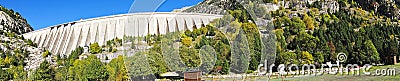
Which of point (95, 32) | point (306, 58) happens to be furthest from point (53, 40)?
point (306, 58)

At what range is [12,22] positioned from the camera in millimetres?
29000

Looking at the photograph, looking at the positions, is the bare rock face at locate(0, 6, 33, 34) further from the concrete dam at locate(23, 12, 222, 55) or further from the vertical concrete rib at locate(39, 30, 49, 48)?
the vertical concrete rib at locate(39, 30, 49, 48)

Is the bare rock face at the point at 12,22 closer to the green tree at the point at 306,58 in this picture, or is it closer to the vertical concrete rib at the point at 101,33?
the vertical concrete rib at the point at 101,33

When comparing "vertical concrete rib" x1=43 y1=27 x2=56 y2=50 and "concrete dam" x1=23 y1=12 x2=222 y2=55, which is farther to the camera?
"vertical concrete rib" x1=43 y1=27 x2=56 y2=50

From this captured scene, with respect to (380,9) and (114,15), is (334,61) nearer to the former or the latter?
(114,15)

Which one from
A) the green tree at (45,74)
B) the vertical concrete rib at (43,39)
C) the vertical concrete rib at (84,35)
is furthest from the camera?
the vertical concrete rib at (43,39)

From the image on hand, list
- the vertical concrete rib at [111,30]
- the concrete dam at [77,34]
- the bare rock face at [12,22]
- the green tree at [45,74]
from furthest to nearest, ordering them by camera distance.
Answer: the bare rock face at [12,22]
the concrete dam at [77,34]
the vertical concrete rib at [111,30]
the green tree at [45,74]

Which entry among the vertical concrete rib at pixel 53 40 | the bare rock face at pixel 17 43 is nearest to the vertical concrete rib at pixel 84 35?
the vertical concrete rib at pixel 53 40

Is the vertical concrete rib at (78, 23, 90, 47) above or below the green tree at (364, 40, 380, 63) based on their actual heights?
above

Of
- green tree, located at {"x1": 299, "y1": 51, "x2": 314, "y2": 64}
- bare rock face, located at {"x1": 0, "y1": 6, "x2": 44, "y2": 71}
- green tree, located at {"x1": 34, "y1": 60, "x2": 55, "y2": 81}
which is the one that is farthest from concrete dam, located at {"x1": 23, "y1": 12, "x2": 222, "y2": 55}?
green tree, located at {"x1": 299, "y1": 51, "x2": 314, "y2": 64}

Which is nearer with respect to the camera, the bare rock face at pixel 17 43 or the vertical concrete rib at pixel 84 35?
the bare rock face at pixel 17 43

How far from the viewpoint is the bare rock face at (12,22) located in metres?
27.6

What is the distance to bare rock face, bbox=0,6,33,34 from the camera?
27608mm

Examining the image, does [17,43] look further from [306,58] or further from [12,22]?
[306,58]
